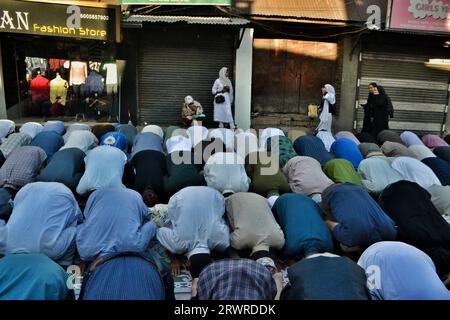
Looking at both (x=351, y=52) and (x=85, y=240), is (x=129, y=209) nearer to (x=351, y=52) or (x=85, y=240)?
(x=85, y=240)

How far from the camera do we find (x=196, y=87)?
10.4 metres

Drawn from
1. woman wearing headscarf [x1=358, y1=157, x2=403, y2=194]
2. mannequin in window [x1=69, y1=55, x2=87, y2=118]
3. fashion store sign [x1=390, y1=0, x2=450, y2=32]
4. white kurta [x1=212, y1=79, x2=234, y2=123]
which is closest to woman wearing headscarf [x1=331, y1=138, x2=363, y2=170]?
woman wearing headscarf [x1=358, y1=157, x2=403, y2=194]

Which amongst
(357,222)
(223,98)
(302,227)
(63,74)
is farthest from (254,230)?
(63,74)

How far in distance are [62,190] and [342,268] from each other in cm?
263

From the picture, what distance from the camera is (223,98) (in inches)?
388

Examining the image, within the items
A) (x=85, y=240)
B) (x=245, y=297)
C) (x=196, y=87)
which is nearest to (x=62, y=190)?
(x=85, y=240)

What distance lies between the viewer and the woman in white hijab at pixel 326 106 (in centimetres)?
977

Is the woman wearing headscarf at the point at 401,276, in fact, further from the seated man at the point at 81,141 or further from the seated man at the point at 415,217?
the seated man at the point at 81,141

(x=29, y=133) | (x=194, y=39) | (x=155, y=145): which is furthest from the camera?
(x=194, y=39)

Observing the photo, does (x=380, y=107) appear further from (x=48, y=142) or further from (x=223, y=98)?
(x=48, y=142)

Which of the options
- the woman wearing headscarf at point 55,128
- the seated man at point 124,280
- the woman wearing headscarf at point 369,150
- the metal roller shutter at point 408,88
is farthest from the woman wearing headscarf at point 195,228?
the metal roller shutter at point 408,88

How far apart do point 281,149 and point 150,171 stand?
2.10 m

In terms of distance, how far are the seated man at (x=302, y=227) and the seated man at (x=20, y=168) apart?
295 cm

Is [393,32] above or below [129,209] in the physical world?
above
